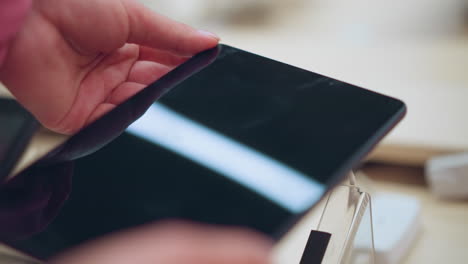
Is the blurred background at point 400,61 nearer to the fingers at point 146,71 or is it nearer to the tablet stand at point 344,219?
the tablet stand at point 344,219

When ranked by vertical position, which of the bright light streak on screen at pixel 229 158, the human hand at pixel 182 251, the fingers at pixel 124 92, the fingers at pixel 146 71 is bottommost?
the human hand at pixel 182 251

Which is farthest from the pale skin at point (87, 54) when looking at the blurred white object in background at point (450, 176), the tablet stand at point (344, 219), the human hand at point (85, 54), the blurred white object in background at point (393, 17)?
the blurred white object in background at point (393, 17)

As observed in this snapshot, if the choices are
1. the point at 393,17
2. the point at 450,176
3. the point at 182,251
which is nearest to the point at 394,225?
the point at 450,176

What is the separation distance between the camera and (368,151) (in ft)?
1.21

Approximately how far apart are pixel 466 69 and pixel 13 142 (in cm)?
67

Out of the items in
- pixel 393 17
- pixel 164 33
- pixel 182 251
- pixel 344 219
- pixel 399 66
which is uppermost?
pixel 393 17

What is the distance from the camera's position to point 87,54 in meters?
0.55

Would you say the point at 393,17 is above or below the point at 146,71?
above

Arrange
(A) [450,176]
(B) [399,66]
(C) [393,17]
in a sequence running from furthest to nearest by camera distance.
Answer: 1. (C) [393,17]
2. (B) [399,66]
3. (A) [450,176]

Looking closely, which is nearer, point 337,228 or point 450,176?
point 337,228

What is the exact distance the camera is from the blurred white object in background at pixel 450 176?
631 millimetres

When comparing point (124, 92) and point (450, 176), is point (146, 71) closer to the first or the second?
point (124, 92)

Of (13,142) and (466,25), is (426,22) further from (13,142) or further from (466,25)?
(13,142)

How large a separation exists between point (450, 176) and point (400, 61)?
265mm
